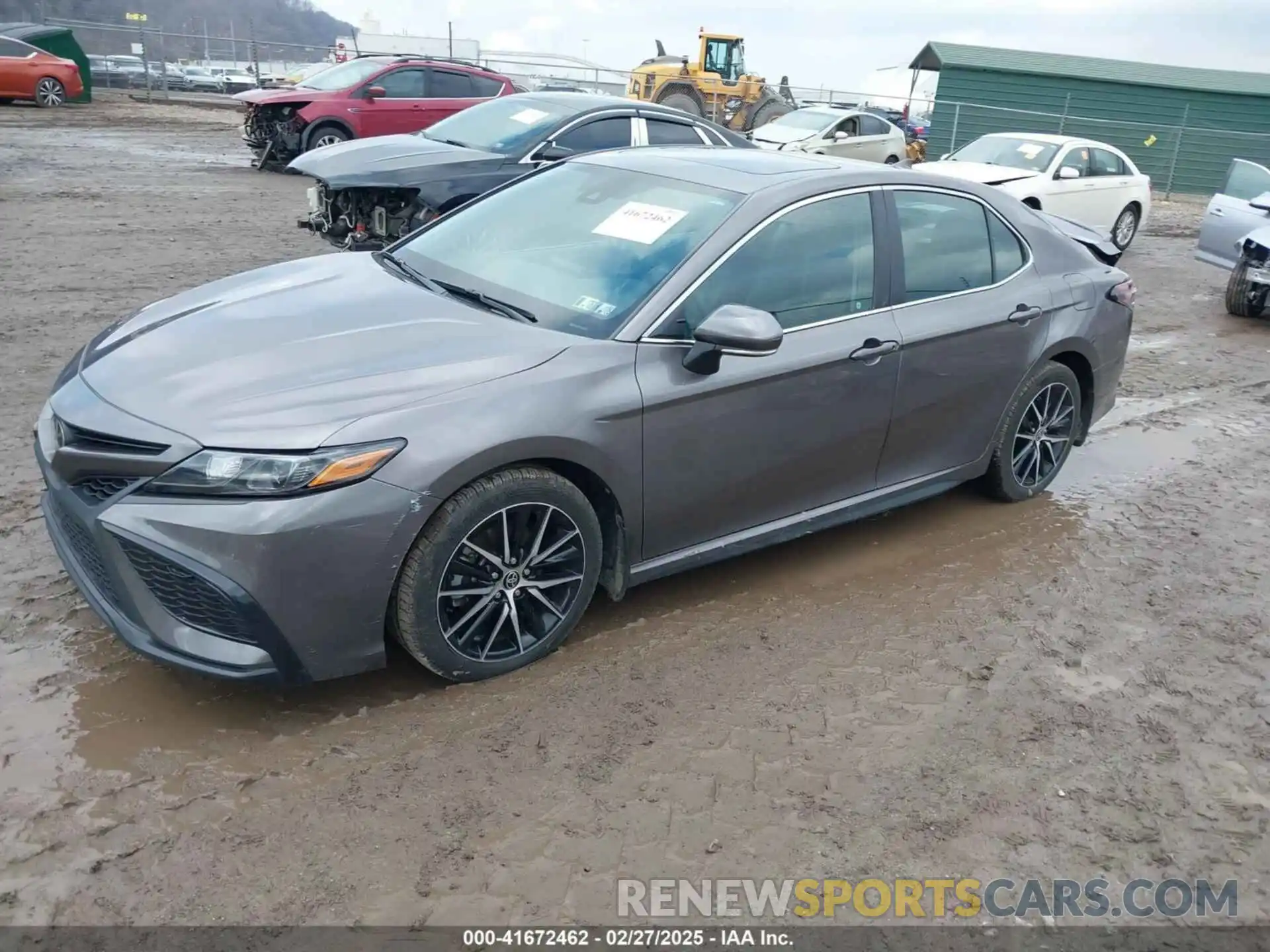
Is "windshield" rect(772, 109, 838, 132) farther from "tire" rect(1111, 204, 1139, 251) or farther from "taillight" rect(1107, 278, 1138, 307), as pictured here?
"taillight" rect(1107, 278, 1138, 307)

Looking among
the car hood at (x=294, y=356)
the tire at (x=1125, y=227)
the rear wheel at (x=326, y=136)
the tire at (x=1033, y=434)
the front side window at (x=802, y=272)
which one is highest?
the front side window at (x=802, y=272)

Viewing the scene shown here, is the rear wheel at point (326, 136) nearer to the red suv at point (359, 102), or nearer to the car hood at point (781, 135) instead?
the red suv at point (359, 102)

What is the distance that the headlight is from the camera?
2.87 metres

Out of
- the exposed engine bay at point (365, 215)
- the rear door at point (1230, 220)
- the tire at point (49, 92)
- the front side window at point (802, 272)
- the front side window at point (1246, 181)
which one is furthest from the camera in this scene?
the tire at point (49, 92)

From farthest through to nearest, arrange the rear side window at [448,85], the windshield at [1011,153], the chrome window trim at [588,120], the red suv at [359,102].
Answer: the rear side window at [448,85] → the red suv at [359,102] → the windshield at [1011,153] → the chrome window trim at [588,120]

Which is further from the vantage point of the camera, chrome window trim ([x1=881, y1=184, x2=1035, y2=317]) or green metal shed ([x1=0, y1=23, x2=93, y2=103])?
green metal shed ([x1=0, y1=23, x2=93, y2=103])

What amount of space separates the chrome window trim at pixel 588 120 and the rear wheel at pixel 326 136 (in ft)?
20.3

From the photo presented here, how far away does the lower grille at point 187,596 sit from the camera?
2.87m

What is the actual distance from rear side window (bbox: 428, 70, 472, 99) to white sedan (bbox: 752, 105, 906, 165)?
5630 millimetres

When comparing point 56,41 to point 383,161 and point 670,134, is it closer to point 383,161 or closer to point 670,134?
point 383,161

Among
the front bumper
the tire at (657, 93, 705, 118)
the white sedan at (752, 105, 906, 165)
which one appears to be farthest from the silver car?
the tire at (657, 93, 705, 118)

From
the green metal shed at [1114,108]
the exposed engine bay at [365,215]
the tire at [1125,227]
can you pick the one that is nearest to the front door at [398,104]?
the exposed engine bay at [365,215]

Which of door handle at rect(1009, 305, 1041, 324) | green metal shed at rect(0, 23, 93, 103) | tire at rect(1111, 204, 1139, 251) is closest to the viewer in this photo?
door handle at rect(1009, 305, 1041, 324)

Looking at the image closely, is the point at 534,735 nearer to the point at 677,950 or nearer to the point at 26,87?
the point at 677,950
